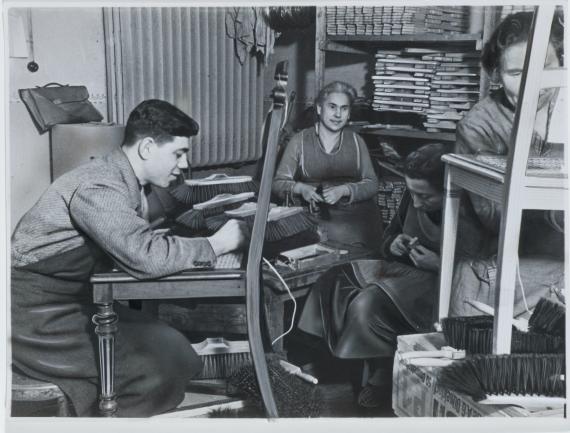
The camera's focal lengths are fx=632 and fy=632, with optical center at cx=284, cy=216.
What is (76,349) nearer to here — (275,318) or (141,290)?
(141,290)

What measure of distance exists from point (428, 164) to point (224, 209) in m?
0.44

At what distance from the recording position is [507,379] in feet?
3.00

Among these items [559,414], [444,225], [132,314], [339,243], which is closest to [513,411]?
[559,414]

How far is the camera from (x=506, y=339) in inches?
37.5

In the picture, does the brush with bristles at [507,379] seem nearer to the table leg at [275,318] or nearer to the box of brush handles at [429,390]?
the box of brush handles at [429,390]

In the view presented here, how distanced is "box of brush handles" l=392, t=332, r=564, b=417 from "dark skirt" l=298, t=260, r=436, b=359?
8.0 inches

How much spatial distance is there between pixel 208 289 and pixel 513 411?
0.53 metres

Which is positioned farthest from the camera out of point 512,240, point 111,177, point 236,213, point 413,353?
point 236,213

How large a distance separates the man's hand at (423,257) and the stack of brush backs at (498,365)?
30 centimetres

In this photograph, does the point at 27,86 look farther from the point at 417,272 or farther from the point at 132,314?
the point at 417,272

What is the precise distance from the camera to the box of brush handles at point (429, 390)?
962mm

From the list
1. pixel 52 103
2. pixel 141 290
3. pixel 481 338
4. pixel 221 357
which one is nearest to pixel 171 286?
pixel 141 290

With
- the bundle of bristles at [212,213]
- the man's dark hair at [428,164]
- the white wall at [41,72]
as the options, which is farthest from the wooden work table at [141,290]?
the man's dark hair at [428,164]

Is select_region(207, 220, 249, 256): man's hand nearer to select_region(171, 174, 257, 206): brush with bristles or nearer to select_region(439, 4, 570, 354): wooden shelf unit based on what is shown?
select_region(171, 174, 257, 206): brush with bristles
